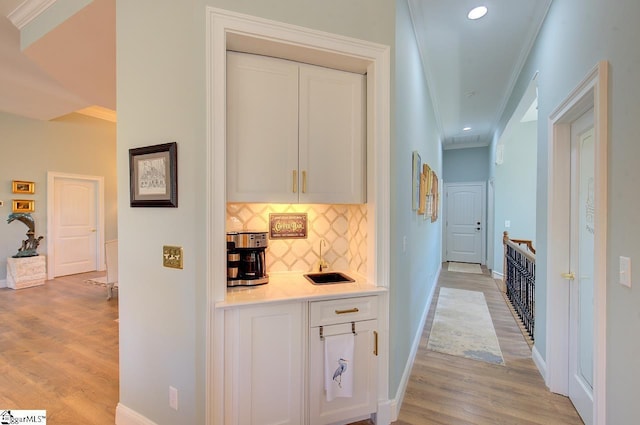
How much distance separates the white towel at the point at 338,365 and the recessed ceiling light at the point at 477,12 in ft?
9.12

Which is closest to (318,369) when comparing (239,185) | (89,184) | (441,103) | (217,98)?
(239,185)

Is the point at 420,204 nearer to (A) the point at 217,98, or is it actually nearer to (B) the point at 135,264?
(A) the point at 217,98

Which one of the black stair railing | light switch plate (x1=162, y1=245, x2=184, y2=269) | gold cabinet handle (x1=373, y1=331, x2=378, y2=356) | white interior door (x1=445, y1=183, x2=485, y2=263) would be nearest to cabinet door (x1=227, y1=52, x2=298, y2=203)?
light switch plate (x1=162, y1=245, x2=184, y2=269)

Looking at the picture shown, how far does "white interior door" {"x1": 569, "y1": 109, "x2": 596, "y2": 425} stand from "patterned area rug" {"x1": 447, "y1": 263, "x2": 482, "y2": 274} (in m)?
4.78

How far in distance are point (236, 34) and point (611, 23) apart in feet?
6.24

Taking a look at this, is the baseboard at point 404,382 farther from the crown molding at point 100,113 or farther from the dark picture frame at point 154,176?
the crown molding at point 100,113

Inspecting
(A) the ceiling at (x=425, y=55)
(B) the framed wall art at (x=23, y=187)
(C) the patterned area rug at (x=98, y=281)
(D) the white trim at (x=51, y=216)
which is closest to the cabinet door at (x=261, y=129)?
(A) the ceiling at (x=425, y=55)

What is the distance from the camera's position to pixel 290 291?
184 cm

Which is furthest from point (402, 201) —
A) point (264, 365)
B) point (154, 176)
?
point (154, 176)

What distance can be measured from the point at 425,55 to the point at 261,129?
8.20ft

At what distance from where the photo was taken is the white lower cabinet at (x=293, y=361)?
1666 mm

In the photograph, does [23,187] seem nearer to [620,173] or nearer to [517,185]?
[620,173]

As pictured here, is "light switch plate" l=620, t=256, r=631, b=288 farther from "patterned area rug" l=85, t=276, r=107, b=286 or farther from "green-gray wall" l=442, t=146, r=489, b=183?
"green-gray wall" l=442, t=146, r=489, b=183

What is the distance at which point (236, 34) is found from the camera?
165 centimetres
